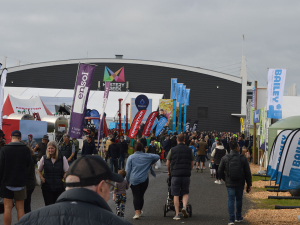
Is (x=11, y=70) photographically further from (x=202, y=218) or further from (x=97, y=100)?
(x=202, y=218)

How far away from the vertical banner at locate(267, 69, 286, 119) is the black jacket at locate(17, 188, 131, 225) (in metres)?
15.7

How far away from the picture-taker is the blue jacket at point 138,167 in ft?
25.3

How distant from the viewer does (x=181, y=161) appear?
7.90 metres

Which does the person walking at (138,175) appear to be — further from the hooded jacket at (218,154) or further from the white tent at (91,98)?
the white tent at (91,98)

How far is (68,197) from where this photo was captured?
1.79 metres

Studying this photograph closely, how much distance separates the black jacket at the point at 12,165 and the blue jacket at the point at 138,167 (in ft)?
7.64

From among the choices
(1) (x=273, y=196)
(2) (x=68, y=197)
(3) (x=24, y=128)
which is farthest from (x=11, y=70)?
(2) (x=68, y=197)

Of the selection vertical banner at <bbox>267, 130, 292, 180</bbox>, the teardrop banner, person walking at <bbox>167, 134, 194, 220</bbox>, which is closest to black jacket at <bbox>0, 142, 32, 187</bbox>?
person walking at <bbox>167, 134, 194, 220</bbox>

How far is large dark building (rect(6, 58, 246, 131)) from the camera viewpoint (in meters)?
55.3

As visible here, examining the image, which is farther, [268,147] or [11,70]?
[11,70]

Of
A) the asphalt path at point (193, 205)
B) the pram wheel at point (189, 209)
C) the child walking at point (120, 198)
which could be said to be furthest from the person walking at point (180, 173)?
the child walking at point (120, 198)

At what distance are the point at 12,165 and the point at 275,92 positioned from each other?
13.1 meters

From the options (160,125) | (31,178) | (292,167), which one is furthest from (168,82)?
(31,178)

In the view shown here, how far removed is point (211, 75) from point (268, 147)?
131ft
